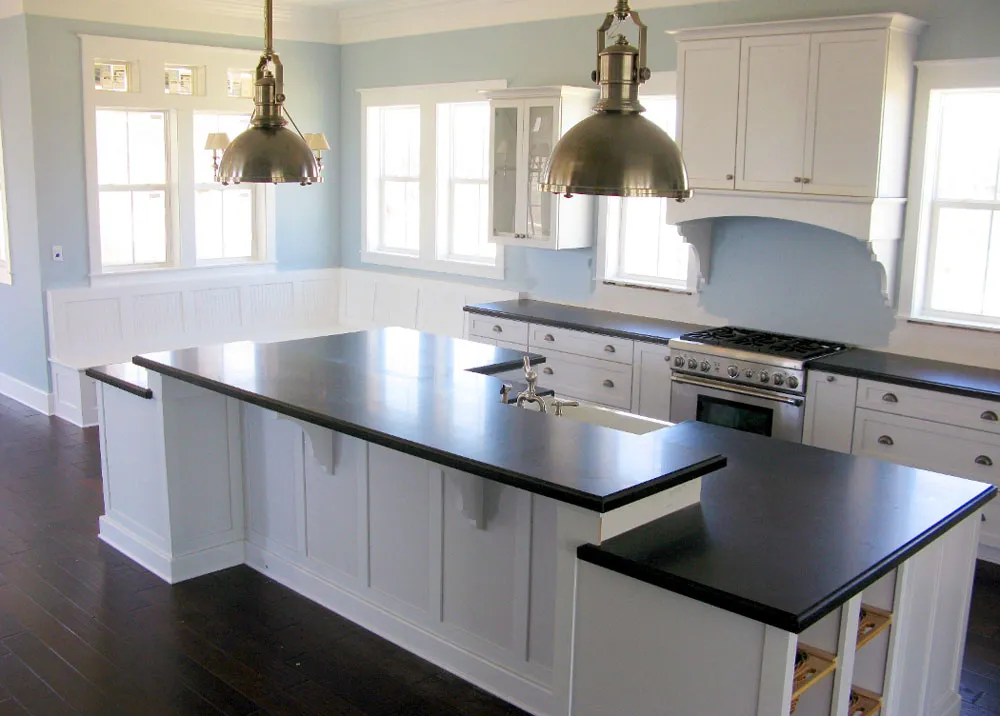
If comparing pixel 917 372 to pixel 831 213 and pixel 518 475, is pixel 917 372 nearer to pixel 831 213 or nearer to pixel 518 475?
pixel 831 213

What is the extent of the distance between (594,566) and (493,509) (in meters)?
0.86

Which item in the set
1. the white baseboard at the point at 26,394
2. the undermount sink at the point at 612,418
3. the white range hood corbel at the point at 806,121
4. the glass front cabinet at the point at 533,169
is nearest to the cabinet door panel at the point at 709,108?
the white range hood corbel at the point at 806,121

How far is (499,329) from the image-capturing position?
20.5ft

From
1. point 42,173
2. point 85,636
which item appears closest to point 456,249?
point 42,173

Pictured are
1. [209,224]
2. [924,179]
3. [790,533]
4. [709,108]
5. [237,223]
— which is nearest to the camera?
[790,533]

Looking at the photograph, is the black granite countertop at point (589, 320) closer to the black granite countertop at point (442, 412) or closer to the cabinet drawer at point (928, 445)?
the cabinet drawer at point (928, 445)

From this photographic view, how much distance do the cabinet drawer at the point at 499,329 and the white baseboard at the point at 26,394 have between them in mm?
3046

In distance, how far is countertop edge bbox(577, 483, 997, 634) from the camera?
2033mm

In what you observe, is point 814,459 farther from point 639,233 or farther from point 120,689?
point 639,233

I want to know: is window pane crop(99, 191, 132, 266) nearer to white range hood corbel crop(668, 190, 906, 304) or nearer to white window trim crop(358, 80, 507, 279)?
white window trim crop(358, 80, 507, 279)

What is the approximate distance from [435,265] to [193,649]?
431cm

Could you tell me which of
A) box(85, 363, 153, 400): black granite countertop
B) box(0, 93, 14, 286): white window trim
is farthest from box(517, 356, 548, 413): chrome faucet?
box(0, 93, 14, 286): white window trim

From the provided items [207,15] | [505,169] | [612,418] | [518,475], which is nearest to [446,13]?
[505,169]

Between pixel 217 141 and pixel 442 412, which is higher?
pixel 217 141
